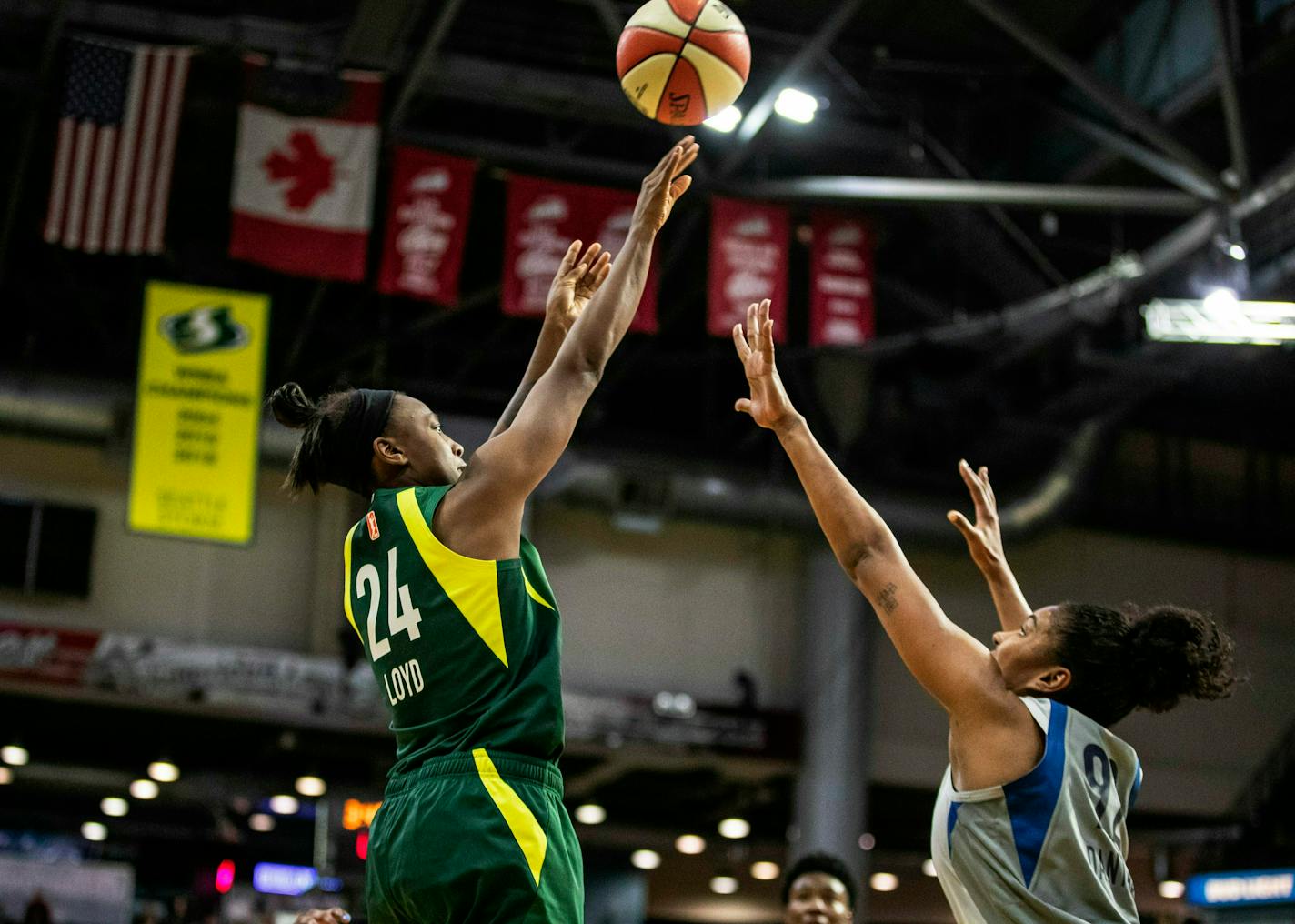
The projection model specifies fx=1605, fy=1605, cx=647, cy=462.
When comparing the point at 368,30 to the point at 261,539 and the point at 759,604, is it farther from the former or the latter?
the point at 759,604

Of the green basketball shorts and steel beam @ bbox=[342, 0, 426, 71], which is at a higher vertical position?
steel beam @ bbox=[342, 0, 426, 71]

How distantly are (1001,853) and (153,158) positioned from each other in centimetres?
1149

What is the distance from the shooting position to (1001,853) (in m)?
3.89

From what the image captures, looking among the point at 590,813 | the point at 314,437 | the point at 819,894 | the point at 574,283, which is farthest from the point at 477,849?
the point at 590,813

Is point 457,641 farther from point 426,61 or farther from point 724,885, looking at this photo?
point 724,885

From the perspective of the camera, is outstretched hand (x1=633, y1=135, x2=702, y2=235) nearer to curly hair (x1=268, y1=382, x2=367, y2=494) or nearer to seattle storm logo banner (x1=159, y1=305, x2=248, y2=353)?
curly hair (x1=268, y1=382, x2=367, y2=494)

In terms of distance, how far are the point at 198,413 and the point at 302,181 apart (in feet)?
7.44

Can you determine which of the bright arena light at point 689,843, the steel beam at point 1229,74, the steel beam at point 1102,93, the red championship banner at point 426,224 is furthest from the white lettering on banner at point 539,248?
the bright arena light at point 689,843

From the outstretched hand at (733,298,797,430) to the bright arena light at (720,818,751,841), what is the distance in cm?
1838

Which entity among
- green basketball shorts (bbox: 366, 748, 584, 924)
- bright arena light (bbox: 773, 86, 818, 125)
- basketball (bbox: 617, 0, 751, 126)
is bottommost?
green basketball shorts (bbox: 366, 748, 584, 924)

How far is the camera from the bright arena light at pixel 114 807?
22422mm

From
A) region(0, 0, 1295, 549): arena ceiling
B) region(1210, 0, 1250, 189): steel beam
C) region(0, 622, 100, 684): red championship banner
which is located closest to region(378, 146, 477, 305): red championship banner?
region(0, 0, 1295, 549): arena ceiling

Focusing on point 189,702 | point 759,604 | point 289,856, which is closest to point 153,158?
point 189,702

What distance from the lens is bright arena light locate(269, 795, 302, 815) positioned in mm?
20797
